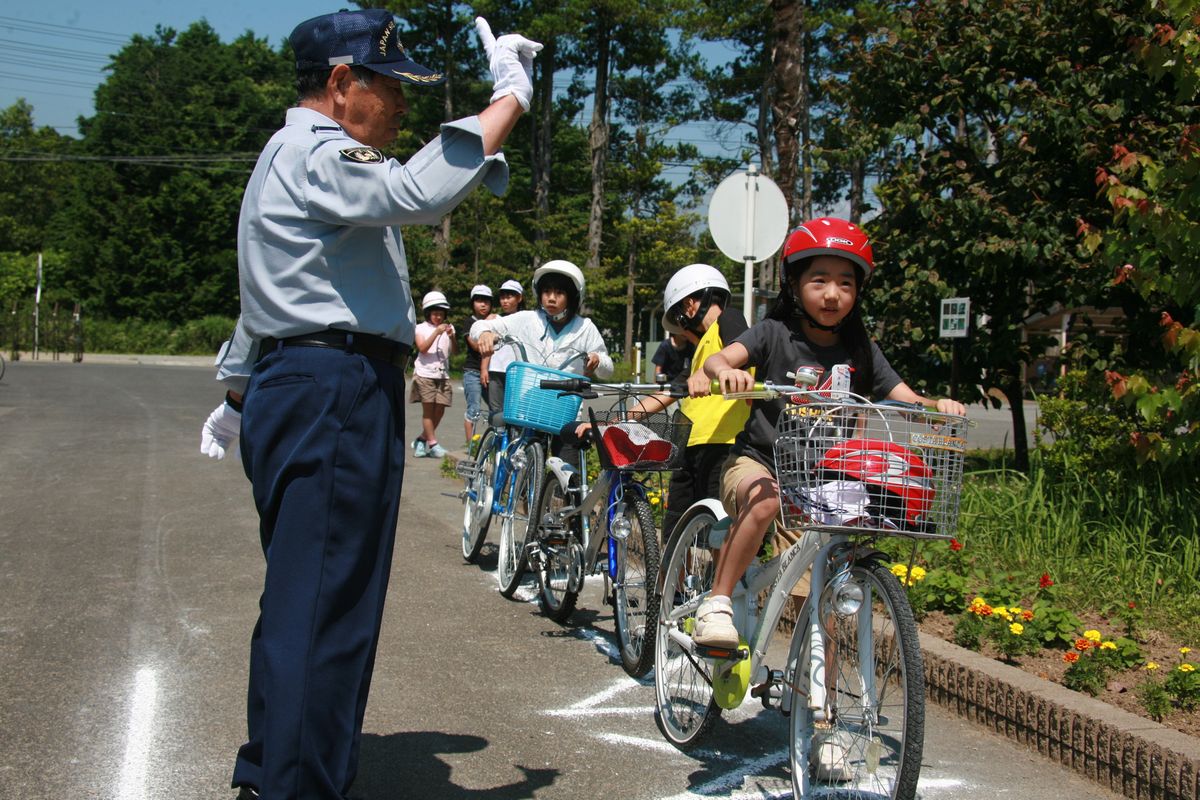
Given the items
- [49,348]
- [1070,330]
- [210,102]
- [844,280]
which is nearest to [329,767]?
[844,280]

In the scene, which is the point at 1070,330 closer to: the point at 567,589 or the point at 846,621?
the point at 567,589

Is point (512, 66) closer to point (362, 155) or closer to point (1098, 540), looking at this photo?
point (362, 155)

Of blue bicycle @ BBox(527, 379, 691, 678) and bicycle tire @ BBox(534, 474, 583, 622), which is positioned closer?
blue bicycle @ BBox(527, 379, 691, 678)

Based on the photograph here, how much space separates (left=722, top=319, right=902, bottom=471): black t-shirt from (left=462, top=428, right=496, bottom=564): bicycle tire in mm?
3416

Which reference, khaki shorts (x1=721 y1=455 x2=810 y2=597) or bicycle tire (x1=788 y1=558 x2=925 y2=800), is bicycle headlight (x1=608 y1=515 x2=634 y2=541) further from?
bicycle tire (x1=788 y1=558 x2=925 y2=800)

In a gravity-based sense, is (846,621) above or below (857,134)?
below

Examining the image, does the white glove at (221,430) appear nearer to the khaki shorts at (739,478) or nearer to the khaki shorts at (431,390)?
the khaki shorts at (739,478)

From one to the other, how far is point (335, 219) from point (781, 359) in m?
1.81

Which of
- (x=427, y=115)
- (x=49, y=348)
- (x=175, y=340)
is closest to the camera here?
(x=49, y=348)

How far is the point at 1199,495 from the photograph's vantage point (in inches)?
262

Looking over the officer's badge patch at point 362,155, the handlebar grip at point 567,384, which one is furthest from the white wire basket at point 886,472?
the handlebar grip at point 567,384

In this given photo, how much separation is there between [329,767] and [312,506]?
0.65 metres

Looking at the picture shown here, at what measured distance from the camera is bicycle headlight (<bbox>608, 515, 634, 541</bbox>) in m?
5.19

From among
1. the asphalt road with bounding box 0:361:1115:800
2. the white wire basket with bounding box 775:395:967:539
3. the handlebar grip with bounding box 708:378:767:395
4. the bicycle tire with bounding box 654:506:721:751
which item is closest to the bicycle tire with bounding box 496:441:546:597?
the asphalt road with bounding box 0:361:1115:800
